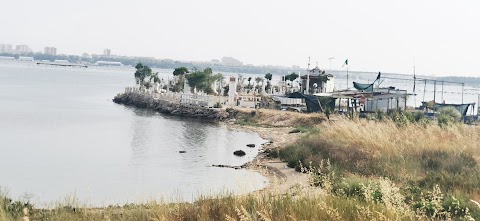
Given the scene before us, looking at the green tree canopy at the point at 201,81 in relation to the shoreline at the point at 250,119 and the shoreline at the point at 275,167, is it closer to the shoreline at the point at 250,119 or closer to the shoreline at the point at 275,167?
the shoreline at the point at 250,119

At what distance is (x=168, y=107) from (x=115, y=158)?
3109 cm

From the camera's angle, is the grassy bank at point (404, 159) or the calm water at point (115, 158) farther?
the calm water at point (115, 158)

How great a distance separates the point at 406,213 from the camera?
267 inches

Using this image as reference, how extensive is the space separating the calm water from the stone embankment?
2.84m

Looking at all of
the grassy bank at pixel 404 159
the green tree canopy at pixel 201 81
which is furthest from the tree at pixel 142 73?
the grassy bank at pixel 404 159

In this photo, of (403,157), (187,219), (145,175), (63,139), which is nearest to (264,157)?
(145,175)

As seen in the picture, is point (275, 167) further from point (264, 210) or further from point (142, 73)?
point (142, 73)

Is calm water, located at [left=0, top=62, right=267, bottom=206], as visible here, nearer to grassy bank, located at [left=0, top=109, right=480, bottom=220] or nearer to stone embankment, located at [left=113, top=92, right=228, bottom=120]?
grassy bank, located at [left=0, top=109, right=480, bottom=220]

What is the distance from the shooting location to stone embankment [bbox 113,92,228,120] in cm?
5289

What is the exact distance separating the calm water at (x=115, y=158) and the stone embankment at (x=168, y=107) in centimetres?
284

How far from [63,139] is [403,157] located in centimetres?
2444

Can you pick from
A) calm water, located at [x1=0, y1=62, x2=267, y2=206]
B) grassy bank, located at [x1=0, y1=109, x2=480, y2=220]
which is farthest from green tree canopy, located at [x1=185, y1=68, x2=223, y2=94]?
grassy bank, located at [x1=0, y1=109, x2=480, y2=220]

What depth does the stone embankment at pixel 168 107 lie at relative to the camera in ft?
174

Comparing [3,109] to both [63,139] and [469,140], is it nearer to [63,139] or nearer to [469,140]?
[63,139]
